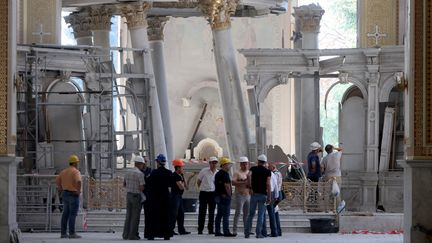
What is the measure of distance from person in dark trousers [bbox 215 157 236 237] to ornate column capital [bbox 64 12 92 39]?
492 inches

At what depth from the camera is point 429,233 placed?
29.4 meters

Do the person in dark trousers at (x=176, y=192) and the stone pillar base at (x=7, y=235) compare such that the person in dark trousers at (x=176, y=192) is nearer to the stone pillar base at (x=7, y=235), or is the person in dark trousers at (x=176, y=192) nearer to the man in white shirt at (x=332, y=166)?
the stone pillar base at (x=7, y=235)

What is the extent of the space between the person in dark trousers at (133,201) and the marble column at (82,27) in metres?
13.3

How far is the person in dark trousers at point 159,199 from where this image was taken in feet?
111

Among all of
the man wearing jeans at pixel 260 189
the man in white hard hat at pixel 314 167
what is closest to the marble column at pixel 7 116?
the man wearing jeans at pixel 260 189

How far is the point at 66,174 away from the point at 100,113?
778 cm

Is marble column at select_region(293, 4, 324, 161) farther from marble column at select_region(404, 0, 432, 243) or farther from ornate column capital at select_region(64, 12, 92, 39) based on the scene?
marble column at select_region(404, 0, 432, 243)

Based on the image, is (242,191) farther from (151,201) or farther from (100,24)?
(100,24)

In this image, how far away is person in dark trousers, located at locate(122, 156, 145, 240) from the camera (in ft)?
111

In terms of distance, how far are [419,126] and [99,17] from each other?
17815 millimetres

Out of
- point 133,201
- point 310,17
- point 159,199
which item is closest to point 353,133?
point 310,17

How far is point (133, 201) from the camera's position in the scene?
3406 centimetres

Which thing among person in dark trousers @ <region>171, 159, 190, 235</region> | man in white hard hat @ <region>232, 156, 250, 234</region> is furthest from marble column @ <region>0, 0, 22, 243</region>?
man in white hard hat @ <region>232, 156, 250, 234</region>

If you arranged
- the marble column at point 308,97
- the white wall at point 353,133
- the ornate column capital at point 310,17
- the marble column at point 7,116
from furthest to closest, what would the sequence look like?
the ornate column capital at point 310,17, the marble column at point 308,97, the white wall at point 353,133, the marble column at point 7,116
